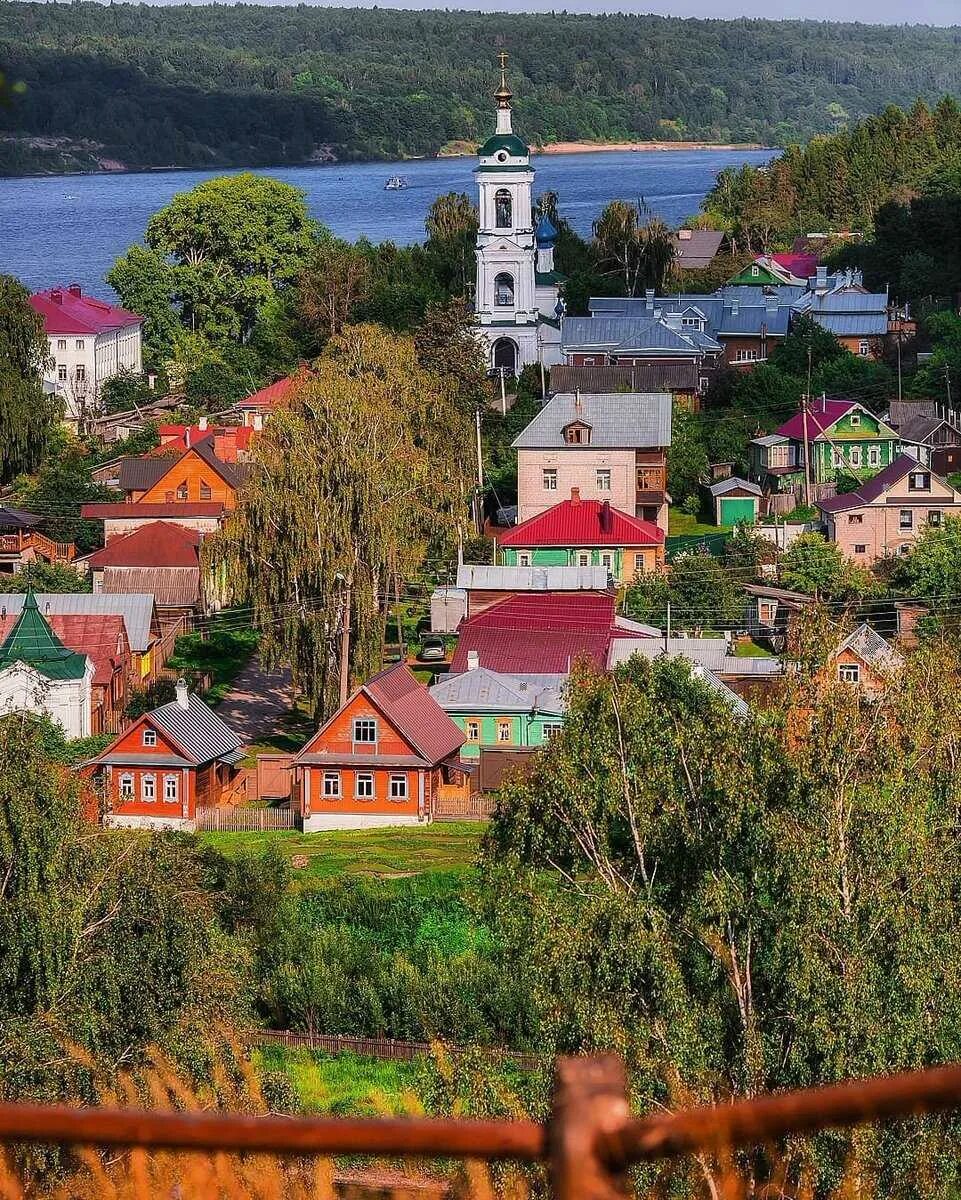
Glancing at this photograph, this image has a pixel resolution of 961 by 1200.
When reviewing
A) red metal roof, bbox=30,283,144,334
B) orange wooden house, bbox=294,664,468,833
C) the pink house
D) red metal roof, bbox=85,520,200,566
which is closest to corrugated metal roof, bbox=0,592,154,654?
red metal roof, bbox=85,520,200,566

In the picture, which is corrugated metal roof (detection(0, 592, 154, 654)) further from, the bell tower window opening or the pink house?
the bell tower window opening

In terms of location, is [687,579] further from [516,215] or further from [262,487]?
[516,215]

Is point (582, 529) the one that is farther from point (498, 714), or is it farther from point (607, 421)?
point (498, 714)

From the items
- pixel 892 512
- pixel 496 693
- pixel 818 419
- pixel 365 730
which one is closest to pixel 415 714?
pixel 365 730

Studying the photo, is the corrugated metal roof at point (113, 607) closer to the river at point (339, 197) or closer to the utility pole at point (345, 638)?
the utility pole at point (345, 638)

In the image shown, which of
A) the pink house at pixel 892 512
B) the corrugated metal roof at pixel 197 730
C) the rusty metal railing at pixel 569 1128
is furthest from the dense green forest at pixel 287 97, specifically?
the rusty metal railing at pixel 569 1128

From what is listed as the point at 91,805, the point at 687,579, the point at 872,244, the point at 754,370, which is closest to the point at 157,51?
the point at 872,244
